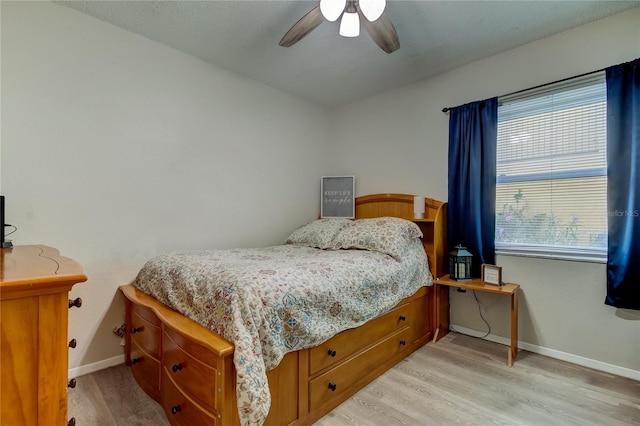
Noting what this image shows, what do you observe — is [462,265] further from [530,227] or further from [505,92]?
[505,92]

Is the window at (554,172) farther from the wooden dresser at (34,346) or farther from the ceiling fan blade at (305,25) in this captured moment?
the wooden dresser at (34,346)

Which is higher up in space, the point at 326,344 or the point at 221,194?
the point at 221,194

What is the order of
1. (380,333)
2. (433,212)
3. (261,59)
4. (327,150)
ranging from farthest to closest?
(327,150) → (433,212) → (261,59) → (380,333)

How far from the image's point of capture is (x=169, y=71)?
8.36 ft

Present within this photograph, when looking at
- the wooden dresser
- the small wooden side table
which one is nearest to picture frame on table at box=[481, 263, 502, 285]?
the small wooden side table

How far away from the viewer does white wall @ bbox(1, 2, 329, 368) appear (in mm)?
1956

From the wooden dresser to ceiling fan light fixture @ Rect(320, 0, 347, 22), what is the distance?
1739 mm

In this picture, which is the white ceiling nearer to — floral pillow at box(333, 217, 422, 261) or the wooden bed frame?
floral pillow at box(333, 217, 422, 261)

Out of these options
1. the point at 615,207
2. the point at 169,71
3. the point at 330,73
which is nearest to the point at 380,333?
the point at 615,207

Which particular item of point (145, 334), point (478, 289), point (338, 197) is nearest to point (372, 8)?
point (478, 289)

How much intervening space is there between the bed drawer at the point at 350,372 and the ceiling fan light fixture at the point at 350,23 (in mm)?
2086

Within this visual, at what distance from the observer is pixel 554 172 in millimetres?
2396

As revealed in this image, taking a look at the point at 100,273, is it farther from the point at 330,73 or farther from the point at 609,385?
the point at 609,385

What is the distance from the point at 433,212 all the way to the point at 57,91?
3.14m
